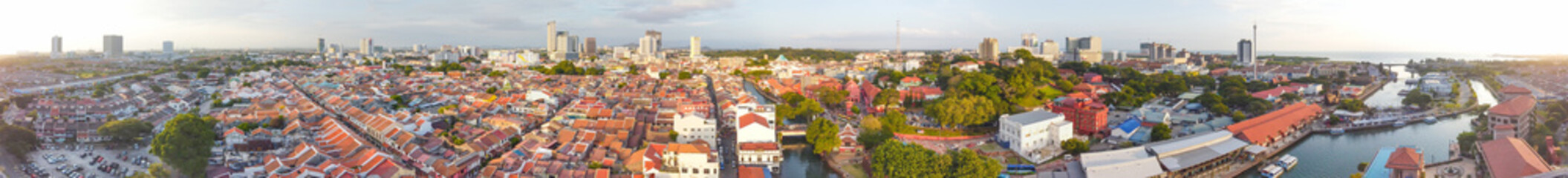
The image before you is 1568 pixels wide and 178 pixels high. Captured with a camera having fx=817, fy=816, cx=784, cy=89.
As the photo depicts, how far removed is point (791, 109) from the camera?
8898 mm

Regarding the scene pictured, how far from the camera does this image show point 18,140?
5770 mm

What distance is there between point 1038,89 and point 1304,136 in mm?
4472

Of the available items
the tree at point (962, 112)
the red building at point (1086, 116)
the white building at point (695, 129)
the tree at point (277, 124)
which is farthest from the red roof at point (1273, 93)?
the tree at point (277, 124)

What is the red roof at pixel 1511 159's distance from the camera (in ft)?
15.3

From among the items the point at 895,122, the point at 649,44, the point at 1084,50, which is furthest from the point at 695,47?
the point at 895,122

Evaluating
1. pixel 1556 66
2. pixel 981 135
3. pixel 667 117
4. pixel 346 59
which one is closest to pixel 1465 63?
pixel 1556 66

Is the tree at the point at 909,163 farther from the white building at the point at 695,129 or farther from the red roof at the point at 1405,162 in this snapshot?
the red roof at the point at 1405,162

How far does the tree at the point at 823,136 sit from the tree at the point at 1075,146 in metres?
1.76

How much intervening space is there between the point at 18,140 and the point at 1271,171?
8.78 m

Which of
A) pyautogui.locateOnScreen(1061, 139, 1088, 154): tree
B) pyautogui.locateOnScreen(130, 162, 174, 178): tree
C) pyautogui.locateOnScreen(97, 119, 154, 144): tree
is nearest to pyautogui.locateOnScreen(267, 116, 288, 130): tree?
pyautogui.locateOnScreen(97, 119, 154, 144): tree

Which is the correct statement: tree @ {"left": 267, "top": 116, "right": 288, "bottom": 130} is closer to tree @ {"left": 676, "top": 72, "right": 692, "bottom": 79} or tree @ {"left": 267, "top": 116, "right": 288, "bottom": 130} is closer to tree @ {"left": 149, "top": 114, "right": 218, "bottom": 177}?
tree @ {"left": 149, "top": 114, "right": 218, "bottom": 177}

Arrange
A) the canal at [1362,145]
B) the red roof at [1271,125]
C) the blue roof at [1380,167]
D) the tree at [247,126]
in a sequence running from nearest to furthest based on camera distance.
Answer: the blue roof at [1380,167], the canal at [1362,145], the red roof at [1271,125], the tree at [247,126]

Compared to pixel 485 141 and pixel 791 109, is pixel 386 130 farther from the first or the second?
pixel 791 109

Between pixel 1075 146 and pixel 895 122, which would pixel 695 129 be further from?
pixel 1075 146
